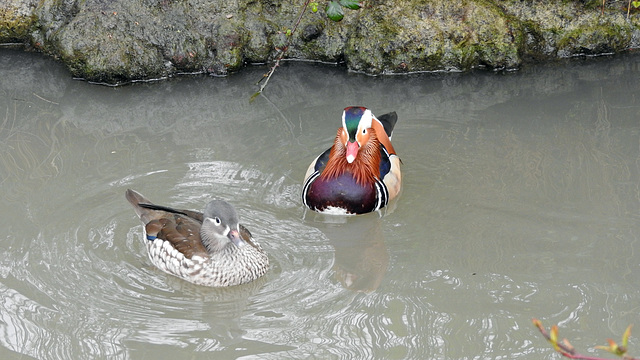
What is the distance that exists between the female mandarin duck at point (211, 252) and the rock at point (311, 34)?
130 inches

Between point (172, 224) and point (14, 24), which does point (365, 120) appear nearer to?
point (172, 224)

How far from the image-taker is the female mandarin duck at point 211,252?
500 centimetres

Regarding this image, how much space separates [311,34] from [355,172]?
107 inches

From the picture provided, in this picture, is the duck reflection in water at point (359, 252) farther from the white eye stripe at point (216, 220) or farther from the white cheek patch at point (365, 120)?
the white eye stripe at point (216, 220)

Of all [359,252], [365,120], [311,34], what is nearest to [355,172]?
[365,120]

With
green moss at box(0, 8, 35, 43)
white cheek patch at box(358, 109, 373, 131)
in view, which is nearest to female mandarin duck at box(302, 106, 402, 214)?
white cheek patch at box(358, 109, 373, 131)

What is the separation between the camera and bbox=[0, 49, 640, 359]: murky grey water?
461 cm

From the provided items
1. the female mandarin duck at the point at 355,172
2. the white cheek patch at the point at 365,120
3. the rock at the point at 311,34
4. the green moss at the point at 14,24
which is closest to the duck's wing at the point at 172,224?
the female mandarin duck at the point at 355,172

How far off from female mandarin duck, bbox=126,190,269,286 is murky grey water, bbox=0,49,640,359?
99mm

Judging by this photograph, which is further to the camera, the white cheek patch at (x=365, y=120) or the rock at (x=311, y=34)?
the rock at (x=311, y=34)

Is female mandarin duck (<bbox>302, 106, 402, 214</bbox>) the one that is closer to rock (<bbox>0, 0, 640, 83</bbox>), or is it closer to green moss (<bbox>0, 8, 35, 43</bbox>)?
rock (<bbox>0, 0, 640, 83</bbox>)

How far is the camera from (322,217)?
6.06 meters

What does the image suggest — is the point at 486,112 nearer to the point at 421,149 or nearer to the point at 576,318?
the point at 421,149

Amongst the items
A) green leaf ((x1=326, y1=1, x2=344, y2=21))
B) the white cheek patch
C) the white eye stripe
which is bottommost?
the white eye stripe
